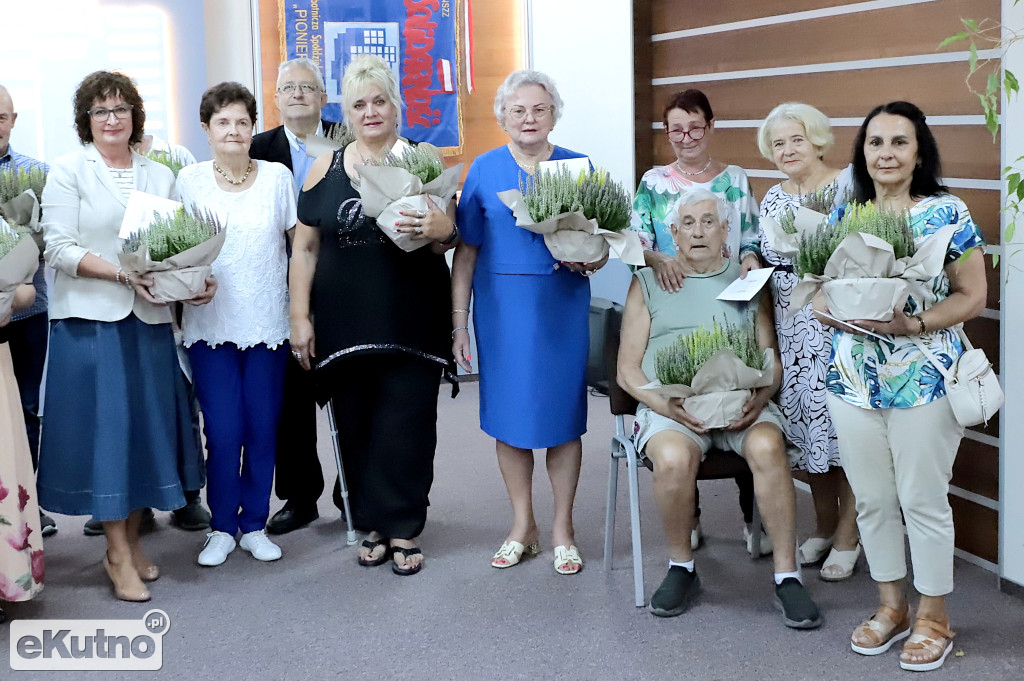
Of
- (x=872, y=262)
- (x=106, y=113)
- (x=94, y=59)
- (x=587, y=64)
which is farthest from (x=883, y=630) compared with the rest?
(x=94, y=59)

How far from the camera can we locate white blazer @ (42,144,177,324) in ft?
10.5

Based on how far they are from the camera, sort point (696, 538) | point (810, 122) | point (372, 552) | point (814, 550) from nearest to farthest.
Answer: point (810, 122), point (814, 550), point (372, 552), point (696, 538)

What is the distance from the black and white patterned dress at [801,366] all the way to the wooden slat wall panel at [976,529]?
0.52m

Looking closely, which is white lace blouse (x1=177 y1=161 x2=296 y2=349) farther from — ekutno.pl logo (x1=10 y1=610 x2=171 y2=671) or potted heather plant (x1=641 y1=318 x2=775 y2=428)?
potted heather plant (x1=641 y1=318 x2=775 y2=428)

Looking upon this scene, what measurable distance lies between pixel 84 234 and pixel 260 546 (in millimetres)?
1221

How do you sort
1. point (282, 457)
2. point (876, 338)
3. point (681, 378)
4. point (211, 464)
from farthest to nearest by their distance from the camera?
point (282, 457)
point (211, 464)
point (681, 378)
point (876, 338)

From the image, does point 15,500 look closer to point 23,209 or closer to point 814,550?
point 23,209

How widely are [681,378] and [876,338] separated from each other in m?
0.59

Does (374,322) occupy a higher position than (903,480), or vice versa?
(374,322)

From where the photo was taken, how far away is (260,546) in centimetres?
375

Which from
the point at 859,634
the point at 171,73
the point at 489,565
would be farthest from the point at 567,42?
the point at 859,634

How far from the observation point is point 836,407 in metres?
2.83

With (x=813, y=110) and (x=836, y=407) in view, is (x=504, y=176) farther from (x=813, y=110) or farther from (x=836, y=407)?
(x=836, y=407)

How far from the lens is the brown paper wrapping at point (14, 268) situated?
2.96 meters
